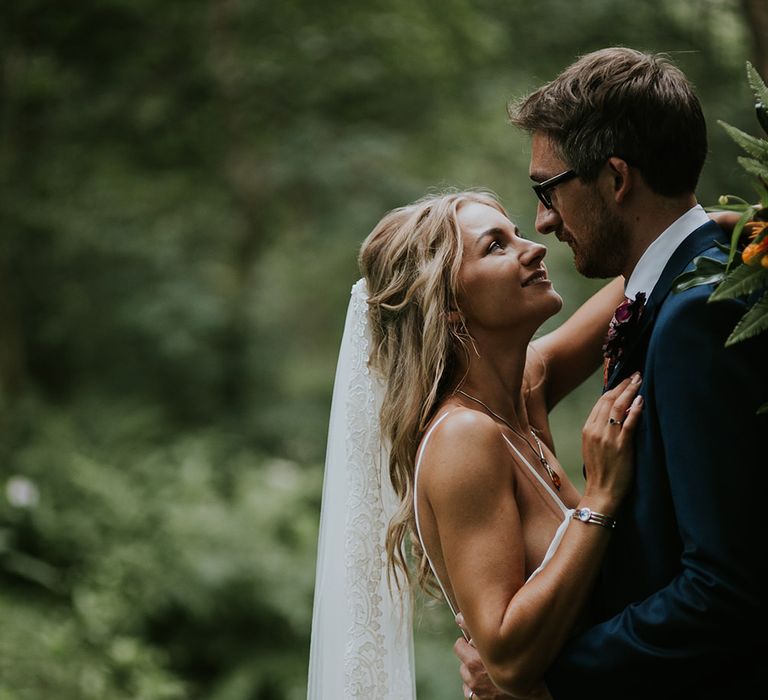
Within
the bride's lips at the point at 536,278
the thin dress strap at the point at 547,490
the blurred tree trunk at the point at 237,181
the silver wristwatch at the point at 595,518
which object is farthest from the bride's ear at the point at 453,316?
the blurred tree trunk at the point at 237,181

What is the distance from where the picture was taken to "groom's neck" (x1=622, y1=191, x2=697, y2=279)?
244 cm

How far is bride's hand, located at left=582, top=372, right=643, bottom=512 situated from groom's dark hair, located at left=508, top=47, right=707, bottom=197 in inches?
22.1

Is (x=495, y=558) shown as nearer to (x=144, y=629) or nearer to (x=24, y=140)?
(x=144, y=629)

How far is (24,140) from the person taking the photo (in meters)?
9.20

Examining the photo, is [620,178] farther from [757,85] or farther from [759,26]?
[759,26]

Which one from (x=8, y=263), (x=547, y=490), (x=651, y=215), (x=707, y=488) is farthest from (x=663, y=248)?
(x=8, y=263)

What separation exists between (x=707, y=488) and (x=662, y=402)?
0.71 ft

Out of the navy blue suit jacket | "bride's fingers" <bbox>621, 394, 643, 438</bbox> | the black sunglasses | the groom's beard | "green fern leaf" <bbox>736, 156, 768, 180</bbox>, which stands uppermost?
the black sunglasses

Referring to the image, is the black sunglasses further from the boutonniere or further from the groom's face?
the boutonniere

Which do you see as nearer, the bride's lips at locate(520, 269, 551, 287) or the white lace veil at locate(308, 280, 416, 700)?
the bride's lips at locate(520, 269, 551, 287)

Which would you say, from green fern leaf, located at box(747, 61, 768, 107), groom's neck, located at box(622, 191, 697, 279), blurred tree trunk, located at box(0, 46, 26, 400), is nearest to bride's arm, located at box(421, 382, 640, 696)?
groom's neck, located at box(622, 191, 697, 279)

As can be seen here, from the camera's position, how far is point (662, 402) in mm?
2123

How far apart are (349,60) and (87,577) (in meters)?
5.25

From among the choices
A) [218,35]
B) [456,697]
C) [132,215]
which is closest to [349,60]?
[218,35]
